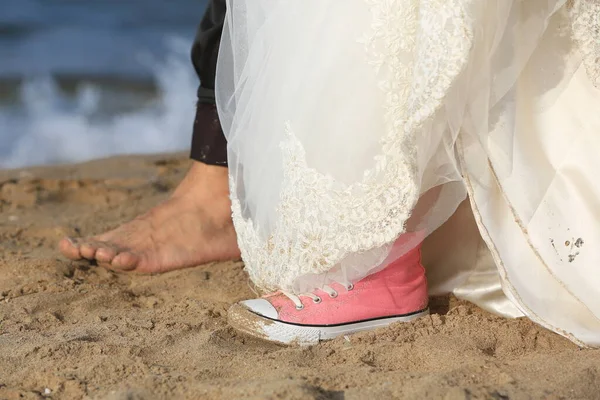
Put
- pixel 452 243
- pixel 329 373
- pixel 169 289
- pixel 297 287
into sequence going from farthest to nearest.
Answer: pixel 169 289 < pixel 452 243 < pixel 297 287 < pixel 329 373

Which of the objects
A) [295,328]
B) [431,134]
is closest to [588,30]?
[431,134]

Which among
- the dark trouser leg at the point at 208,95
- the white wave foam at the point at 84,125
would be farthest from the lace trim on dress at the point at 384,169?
the white wave foam at the point at 84,125

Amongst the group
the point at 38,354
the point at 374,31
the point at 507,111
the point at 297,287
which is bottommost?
the point at 38,354

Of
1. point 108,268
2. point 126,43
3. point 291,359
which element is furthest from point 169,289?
point 126,43

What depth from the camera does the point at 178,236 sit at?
79.4 inches

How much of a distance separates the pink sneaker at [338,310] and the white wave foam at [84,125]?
2.35 m

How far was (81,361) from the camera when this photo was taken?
132 centimetres

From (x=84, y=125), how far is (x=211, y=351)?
3.10 m

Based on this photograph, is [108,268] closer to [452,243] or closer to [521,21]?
[452,243]

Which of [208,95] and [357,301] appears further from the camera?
[208,95]

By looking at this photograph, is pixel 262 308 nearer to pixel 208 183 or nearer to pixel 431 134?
pixel 431 134

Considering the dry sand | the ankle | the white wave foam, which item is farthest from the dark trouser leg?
the white wave foam

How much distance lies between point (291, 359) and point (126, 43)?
5.45 m

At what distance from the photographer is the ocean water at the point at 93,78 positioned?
3986 millimetres
